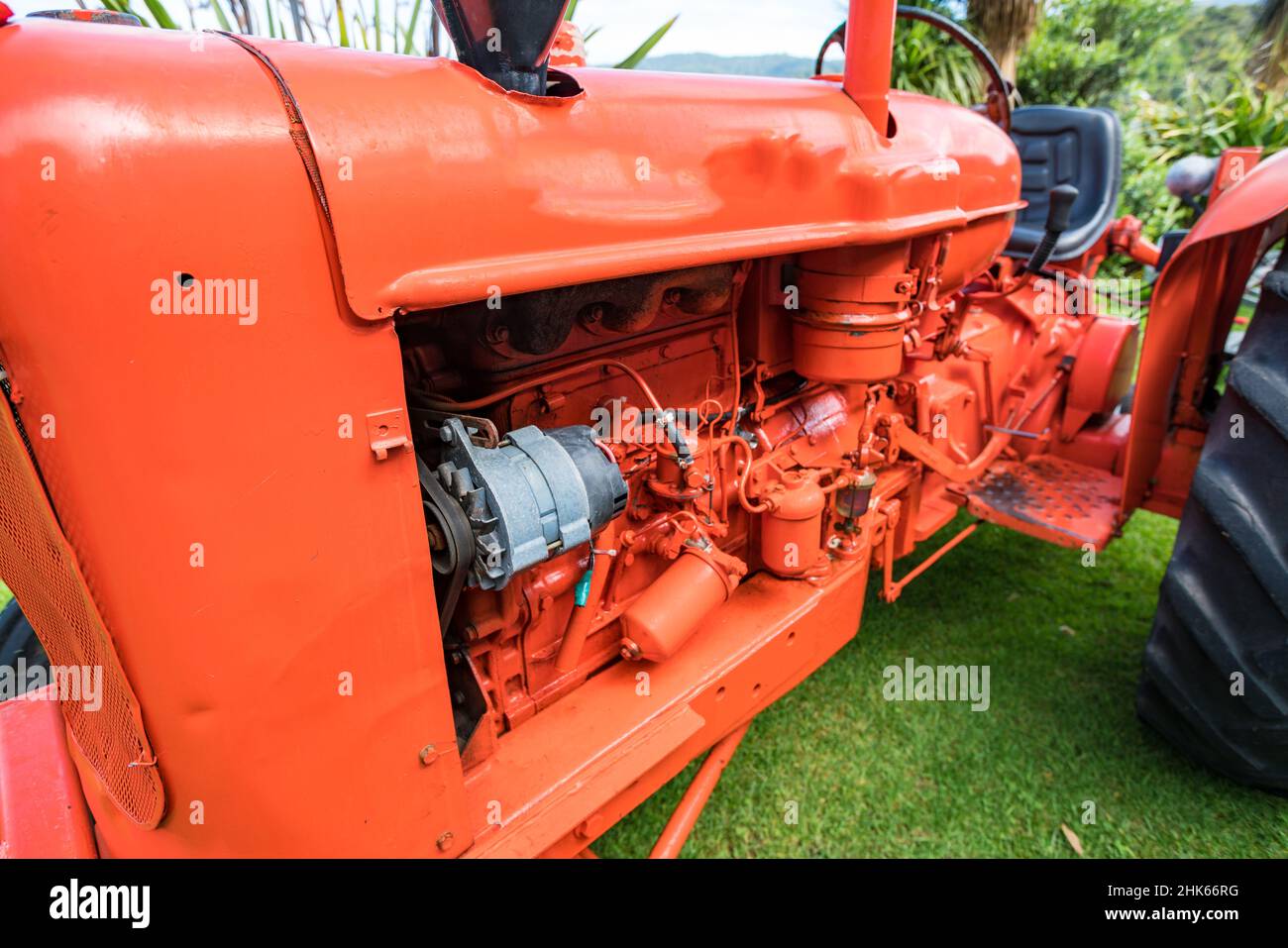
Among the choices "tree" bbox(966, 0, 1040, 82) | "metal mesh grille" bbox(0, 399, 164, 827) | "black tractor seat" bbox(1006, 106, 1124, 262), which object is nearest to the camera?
"metal mesh grille" bbox(0, 399, 164, 827)

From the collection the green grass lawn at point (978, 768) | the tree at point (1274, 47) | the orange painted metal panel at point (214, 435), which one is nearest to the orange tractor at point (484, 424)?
the orange painted metal panel at point (214, 435)

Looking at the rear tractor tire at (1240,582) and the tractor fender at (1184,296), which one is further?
the tractor fender at (1184,296)

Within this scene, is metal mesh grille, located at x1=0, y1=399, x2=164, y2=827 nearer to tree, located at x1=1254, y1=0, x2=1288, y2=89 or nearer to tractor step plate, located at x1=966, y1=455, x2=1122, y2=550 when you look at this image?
tractor step plate, located at x1=966, y1=455, x2=1122, y2=550

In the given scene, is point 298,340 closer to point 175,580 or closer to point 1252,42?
point 175,580

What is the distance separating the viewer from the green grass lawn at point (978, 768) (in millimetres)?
2125

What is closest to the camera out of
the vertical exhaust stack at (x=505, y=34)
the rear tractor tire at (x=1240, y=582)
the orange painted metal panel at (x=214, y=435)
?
the orange painted metal panel at (x=214, y=435)

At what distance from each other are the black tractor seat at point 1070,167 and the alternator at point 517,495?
289 centimetres

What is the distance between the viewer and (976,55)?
7.75 feet

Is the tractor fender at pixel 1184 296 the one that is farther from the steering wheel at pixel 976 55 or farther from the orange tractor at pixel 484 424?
the steering wheel at pixel 976 55

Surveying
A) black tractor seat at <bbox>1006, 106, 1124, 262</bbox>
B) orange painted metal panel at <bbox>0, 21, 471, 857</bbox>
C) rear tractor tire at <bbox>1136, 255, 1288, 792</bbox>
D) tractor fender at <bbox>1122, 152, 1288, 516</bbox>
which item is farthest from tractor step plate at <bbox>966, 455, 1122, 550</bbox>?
orange painted metal panel at <bbox>0, 21, 471, 857</bbox>

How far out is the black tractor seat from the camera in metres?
3.45

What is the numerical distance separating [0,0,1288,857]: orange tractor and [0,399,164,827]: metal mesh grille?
0.03 ft
